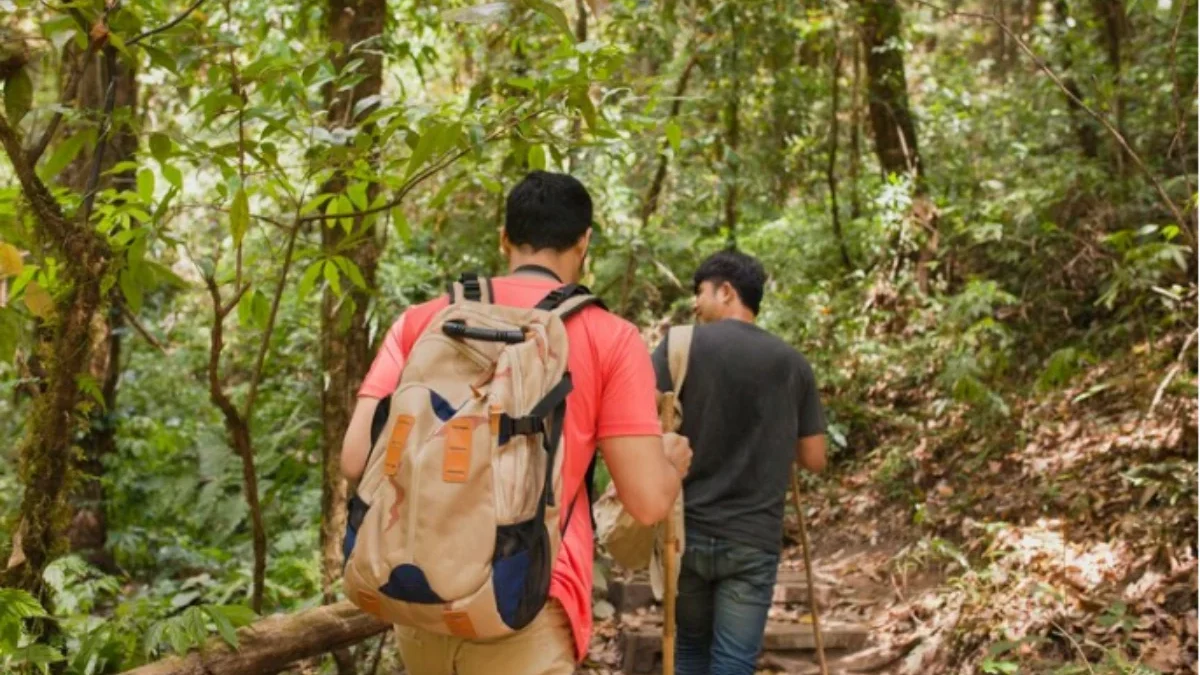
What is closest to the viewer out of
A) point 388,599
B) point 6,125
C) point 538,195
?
point 388,599

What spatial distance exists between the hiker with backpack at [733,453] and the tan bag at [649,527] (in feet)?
0.04

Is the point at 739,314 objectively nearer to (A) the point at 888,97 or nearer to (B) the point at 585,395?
(B) the point at 585,395

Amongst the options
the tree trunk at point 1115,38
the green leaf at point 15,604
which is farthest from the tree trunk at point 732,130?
the green leaf at point 15,604

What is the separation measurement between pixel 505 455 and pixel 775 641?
5.04 m

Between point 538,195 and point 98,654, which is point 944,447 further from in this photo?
point 538,195

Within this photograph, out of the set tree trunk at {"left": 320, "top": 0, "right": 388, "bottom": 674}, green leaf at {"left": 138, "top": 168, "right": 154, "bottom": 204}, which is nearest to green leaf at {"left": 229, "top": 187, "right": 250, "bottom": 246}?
green leaf at {"left": 138, "top": 168, "right": 154, "bottom": 204}

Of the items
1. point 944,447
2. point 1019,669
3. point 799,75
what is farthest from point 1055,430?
point 799,75

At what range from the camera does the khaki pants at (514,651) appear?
8.62 ft

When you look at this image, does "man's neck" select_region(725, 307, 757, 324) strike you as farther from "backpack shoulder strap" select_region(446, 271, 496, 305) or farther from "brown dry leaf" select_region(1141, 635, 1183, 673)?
"brown dry leaf" select_region(1141, 635, 1183, 673)

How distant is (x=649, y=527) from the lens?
4297 mm

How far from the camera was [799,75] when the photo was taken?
43.6 ft

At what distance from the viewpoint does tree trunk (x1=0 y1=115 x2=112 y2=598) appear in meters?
3.97

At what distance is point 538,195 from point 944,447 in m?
8.26

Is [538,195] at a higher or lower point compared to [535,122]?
lower
